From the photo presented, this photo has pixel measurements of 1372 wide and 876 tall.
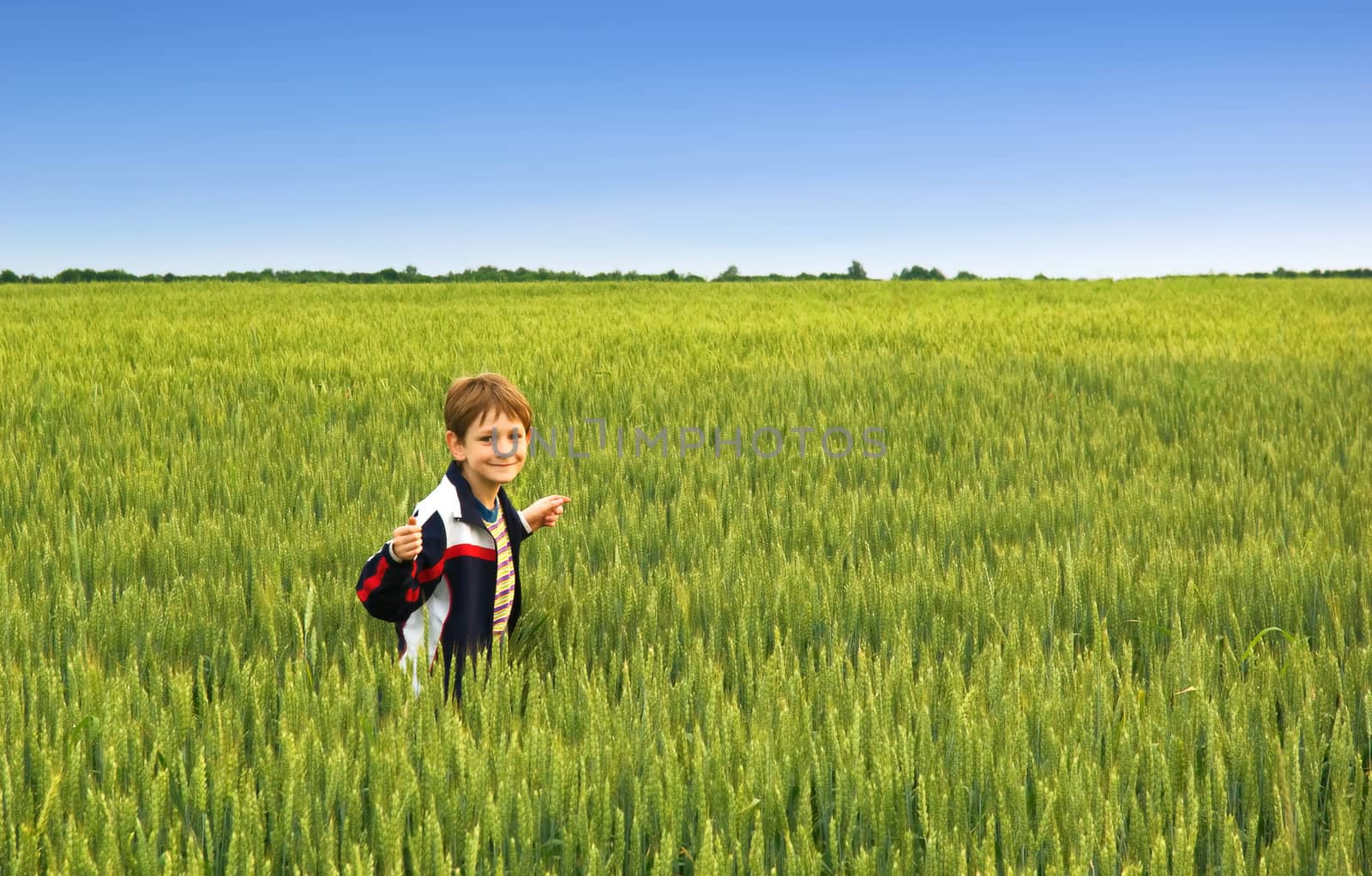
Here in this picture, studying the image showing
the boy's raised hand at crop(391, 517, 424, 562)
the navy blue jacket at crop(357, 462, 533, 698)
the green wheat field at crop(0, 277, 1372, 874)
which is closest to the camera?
the green wheat field at crop(0, 277, 1372, 874)

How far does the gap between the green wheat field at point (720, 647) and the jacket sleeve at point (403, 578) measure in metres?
0.07

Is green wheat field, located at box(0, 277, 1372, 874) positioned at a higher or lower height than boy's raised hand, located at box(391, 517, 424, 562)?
lower

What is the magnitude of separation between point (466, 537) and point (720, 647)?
0.62 m

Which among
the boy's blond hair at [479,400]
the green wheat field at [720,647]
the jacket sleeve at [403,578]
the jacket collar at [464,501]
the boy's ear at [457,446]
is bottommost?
the green wheat field at [720,647]

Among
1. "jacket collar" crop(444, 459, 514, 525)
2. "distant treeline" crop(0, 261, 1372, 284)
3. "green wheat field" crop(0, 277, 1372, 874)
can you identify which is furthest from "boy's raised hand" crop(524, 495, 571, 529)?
"distant treeline" crop(0, 261, 1372, 284)

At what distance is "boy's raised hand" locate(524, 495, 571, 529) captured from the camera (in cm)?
218

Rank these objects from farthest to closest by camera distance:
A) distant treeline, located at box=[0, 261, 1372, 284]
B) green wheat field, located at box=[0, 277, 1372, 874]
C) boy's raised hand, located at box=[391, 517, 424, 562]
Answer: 1. distant treeline, located at box=[0, 261, 1372, 284]
2. boy's raised hand, located at box=[391, 517, 424, 562]
3. green wheat field, located at box=[0, 277, 1372, 874]

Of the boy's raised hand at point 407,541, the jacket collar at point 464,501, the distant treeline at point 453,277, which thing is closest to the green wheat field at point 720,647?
the boy's raised hand at point 407,541

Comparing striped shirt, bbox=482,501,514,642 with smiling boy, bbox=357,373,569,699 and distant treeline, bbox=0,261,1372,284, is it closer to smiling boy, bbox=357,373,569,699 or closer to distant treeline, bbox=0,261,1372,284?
smiling boy, bbox=357,373,569,699

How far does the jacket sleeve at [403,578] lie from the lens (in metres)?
2.01

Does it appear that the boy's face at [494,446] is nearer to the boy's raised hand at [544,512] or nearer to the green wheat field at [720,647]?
the boy's raised hand at [544,512]

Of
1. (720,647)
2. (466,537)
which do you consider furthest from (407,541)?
(720,647)

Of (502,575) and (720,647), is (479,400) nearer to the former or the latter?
(502,575)

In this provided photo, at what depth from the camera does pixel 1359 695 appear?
2172 millimetres
